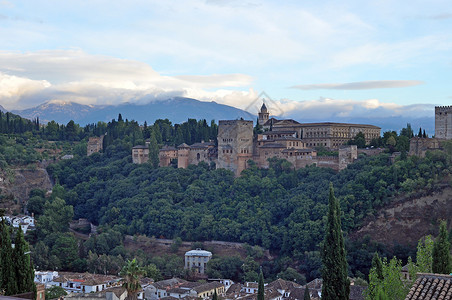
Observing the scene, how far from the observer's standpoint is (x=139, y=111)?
175m

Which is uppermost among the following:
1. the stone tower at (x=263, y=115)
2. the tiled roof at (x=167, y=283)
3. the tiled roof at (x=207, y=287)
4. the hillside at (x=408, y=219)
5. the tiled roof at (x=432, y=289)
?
the stone tower at (x=263, y=115)

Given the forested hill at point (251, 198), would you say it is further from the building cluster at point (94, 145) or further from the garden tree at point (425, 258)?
the garden tree at point (425, 258)

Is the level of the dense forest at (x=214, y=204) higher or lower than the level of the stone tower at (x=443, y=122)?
lower

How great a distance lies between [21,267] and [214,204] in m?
32.4

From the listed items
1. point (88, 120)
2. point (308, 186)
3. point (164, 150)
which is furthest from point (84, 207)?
point (88, 120)

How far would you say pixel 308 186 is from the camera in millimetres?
47594

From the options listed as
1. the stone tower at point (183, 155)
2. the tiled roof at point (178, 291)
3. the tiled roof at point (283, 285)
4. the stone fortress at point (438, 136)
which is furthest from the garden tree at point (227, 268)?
the stone fortress at point (438, 136)

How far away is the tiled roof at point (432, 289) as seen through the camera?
40.0 feet

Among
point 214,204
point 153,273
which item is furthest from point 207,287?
point 214,204

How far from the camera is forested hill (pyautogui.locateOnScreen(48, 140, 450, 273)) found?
43.2 meters

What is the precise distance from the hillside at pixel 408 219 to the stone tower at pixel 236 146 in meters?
13.8

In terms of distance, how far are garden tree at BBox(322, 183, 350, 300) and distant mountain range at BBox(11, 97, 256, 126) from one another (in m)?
123

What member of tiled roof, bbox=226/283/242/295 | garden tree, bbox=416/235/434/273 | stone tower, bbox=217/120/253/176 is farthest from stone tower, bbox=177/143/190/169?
garden tree, bbox=416/235/434/273

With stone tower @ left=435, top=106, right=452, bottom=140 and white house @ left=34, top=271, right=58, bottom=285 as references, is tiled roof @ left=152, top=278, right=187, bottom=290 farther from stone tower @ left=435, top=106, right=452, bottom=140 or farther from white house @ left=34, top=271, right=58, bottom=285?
stone tower @ left=435, top=106, right=452, bottom=140
